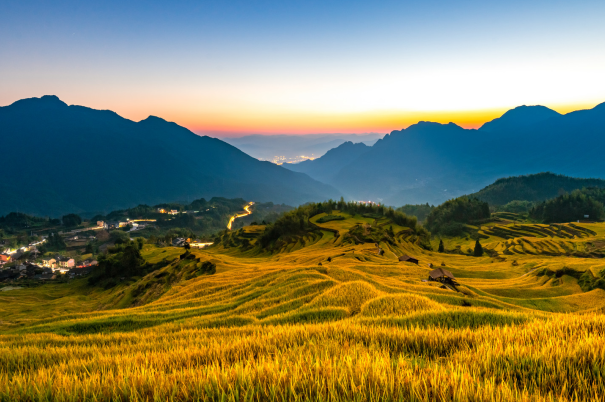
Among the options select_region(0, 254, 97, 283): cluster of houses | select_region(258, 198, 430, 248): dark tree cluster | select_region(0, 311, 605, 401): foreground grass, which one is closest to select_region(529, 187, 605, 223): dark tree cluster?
select_region(258, 198, 430, 248): dark tree cluster

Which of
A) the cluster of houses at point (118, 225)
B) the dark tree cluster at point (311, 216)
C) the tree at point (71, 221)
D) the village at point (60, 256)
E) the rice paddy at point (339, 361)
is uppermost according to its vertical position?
the rice paddy at point (339, 361)

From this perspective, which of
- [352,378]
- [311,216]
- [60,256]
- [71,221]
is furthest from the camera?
[71,221]

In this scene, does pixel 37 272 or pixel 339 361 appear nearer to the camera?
pixel 339 361

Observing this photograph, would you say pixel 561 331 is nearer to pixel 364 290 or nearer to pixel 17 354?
pixel 364 290

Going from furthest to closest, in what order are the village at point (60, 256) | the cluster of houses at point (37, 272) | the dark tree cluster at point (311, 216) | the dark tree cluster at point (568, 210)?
the dark tree cluster at point (568, 210)
the village at point (60, 256)
the cluster of houses at point (37, 272)
the dark tree cluster at point (311, 216)

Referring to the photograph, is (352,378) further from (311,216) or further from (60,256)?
(60,256)

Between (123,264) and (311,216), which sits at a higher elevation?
(311,216)

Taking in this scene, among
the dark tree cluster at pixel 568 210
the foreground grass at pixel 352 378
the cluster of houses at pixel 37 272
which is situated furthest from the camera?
the dark tree cluster at pixel 568 210

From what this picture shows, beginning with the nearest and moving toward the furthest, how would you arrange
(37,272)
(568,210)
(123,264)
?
(123,264), (37,272), (568,210)

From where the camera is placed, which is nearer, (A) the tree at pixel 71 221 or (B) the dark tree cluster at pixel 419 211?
A: (A) the tree at pixel 71 221

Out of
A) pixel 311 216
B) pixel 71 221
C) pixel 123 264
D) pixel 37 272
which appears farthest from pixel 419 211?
pixel 71 221

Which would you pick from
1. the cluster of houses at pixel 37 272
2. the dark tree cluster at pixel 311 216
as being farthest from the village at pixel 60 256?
the dark tree cluster at pixel 311 216

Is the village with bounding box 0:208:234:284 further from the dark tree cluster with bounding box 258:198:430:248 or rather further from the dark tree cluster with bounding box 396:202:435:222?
the dark tree cluster with bounding box 396:202:435:222

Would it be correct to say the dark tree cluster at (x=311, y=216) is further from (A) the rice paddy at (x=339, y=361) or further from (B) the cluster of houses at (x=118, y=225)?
(B) the cluster of houses at (x=118, y=225)
